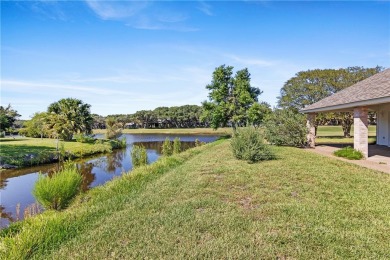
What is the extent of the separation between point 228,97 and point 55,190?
104ft

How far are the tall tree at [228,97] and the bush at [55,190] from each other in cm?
2792

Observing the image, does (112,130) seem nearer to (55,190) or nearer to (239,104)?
(239,104)

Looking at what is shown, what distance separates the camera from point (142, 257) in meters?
3.97

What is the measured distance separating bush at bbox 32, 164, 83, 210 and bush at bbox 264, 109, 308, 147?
14.5 meters

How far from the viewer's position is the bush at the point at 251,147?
1199cm

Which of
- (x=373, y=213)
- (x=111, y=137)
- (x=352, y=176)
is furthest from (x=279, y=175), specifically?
(x=111, y=137)

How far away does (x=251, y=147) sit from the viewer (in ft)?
39.8

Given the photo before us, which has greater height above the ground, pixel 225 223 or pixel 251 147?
pixel 251 147

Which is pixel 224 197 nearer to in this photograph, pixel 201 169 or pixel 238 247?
pixel 238 247

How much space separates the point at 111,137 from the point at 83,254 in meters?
42.0

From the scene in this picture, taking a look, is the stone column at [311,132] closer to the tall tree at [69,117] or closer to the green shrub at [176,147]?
the green shrub at [176,147]

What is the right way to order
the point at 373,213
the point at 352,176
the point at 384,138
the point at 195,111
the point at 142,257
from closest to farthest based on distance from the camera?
the point at 142,257, the point at 373,213, the point at 352,176, the point at 384,138, the point at 195,111

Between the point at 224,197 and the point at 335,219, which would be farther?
the point at 224,197

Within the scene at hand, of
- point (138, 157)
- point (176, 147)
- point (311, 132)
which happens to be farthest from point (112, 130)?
point (311, 132)
